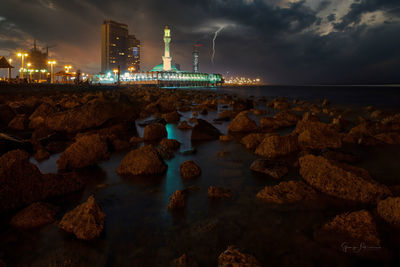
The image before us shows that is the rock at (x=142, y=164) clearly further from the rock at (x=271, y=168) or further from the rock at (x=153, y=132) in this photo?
the rock at (x=153, y=132)

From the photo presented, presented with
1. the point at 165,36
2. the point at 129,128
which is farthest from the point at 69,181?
the point at 165,36

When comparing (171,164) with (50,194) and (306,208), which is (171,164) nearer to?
(50,194)

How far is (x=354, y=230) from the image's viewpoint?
354 cm

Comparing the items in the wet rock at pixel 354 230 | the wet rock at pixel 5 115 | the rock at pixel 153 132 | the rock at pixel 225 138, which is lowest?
the wet rock at pixel 354 230

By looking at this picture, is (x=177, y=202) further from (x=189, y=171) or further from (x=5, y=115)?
(x=5, y=115)

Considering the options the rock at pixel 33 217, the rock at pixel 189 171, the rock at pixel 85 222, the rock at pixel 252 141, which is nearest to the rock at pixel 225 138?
the rock at pixel 252 141

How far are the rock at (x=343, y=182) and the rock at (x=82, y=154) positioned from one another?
599cm

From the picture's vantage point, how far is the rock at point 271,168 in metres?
6.05

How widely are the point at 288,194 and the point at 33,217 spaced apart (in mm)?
4804

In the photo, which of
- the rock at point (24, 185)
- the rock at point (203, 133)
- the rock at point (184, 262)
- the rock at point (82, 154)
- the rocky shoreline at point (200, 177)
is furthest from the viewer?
the rock at point (203, 133)

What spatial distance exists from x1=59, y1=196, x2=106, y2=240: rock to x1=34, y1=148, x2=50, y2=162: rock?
4545mm

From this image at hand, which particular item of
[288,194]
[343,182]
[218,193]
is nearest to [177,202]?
[218,193]

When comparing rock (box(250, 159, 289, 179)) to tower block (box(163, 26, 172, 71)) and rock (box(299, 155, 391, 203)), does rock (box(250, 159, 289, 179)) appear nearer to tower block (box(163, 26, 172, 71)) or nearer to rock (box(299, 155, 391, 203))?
rock (box(299, 155, 391, 203))

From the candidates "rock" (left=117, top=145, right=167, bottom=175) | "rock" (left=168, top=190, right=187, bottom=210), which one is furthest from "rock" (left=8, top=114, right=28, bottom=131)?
"rock" (left=168, top=190, right=187, bottom=210)
